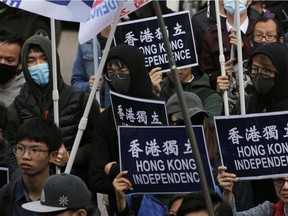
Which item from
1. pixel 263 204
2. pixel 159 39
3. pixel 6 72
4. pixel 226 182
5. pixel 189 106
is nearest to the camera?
pixel 226 182

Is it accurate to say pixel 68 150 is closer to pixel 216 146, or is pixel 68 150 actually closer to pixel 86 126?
pixel 86 126

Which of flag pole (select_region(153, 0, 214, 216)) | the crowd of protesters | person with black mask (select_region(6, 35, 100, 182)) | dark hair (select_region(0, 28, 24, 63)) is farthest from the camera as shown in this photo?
dark hair (select_region(0, 28, 24, 63))

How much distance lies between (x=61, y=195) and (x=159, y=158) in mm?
960

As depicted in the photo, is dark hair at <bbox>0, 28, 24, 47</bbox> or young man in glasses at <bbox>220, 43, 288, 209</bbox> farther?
dark hair at <bbox>0, 28, 24, 47</bbox>

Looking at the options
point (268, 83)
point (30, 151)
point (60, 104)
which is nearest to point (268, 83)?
point (268, 83)

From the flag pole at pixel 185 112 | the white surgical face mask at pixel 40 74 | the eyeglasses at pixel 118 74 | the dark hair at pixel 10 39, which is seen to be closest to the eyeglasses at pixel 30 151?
the eyeglasses at pixel 118 74

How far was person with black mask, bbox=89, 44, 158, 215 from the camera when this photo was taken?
358 inches

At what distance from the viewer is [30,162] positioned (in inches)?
335

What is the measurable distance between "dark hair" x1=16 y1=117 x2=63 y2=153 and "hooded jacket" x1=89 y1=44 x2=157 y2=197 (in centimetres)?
51

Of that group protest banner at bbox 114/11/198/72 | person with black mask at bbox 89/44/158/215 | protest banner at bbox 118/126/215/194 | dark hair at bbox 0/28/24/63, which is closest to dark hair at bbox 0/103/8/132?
dark hair at bbox 0/28/24/63

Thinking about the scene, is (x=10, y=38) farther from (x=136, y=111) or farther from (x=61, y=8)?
(x=136, y=111)

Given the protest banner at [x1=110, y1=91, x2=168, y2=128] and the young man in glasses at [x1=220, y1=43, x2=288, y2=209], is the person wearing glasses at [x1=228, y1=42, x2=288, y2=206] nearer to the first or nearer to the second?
the young man in glasses at [x1=220, y1=43, x2=288, y2=209]

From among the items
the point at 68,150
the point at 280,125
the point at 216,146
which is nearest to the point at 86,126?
the point at 68,150

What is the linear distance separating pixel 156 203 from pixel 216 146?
0.74 meters
